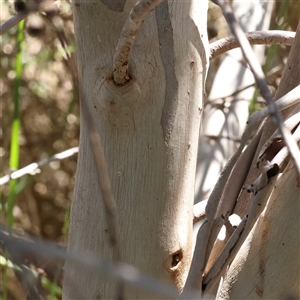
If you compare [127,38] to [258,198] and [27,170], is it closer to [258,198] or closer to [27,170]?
[258,198]

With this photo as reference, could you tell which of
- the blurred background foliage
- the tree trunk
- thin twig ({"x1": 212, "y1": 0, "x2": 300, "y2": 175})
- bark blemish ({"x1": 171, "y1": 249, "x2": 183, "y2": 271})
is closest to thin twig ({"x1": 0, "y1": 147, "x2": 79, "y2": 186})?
the tree trunk

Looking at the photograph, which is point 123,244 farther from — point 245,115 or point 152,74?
point 245,115

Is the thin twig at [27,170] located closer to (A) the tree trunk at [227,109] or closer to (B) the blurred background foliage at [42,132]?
(A) the tree trunk at [227,109]

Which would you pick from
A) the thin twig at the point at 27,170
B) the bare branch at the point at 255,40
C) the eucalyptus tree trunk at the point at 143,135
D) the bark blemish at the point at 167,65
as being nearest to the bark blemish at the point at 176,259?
the eucalyptus tree trunk at the point at 143,135

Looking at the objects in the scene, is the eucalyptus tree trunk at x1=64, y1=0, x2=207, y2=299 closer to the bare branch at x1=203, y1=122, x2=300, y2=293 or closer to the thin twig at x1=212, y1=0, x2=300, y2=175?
the bare branch at x1=203, y1=122, x2=300, y2=293

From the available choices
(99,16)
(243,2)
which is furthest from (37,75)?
(99,16)
